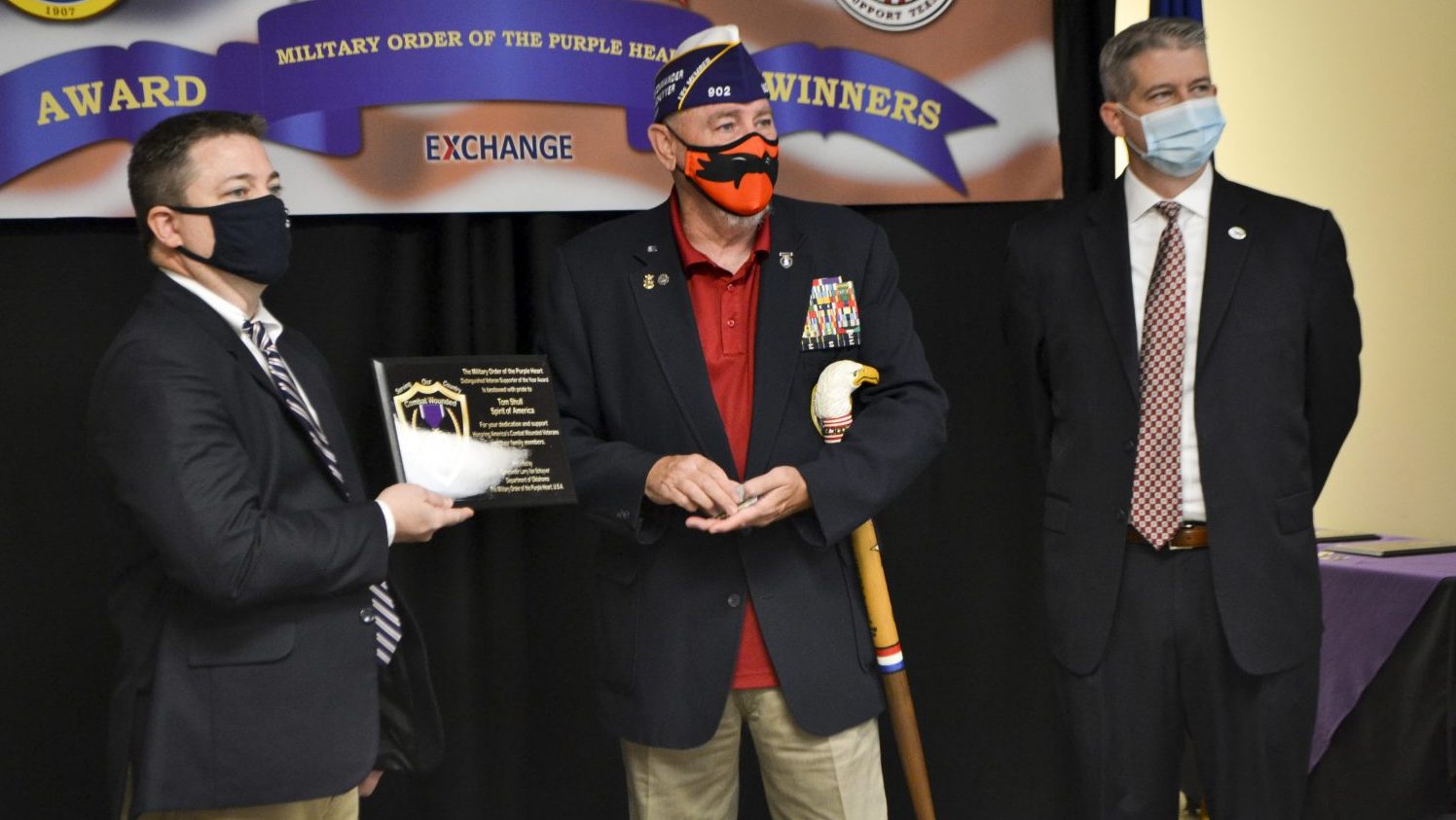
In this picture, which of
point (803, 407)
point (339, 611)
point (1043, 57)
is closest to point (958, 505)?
point (1043, 57)

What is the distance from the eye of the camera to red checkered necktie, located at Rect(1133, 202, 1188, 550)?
8.40 ft

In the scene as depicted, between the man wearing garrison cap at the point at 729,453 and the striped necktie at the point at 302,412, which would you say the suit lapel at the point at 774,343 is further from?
the striped necktie at the point at 302,412

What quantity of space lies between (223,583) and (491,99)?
163 cm

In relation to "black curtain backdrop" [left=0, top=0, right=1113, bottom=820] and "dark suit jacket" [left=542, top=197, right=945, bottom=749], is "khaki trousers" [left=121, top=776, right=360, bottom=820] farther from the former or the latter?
"black curtain backdrop" [left=0, top=0, right=1113, bottom=820]

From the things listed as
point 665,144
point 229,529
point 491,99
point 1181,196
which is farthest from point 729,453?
point 491,99

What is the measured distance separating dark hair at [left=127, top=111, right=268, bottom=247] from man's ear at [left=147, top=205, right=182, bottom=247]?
0.03 ft

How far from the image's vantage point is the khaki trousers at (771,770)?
2.35m

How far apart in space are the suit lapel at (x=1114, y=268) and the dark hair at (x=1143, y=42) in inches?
7.6

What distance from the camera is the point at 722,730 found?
7.79 feet

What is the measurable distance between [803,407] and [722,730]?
555mm

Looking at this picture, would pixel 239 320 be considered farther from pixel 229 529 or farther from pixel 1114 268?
pixel 1114 268

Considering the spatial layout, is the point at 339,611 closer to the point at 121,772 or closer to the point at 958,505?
the point at 121,772

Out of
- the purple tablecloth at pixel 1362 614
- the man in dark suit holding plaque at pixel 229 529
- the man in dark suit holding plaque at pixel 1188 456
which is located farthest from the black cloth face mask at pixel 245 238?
the purple tablecloth at pixel 1362 614

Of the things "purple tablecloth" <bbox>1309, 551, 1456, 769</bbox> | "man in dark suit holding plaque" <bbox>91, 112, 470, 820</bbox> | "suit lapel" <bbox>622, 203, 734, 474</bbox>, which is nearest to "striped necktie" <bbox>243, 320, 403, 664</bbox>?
"man in dark suit holding plaque" <bbox>91, 112, 470, 820</bbox>
